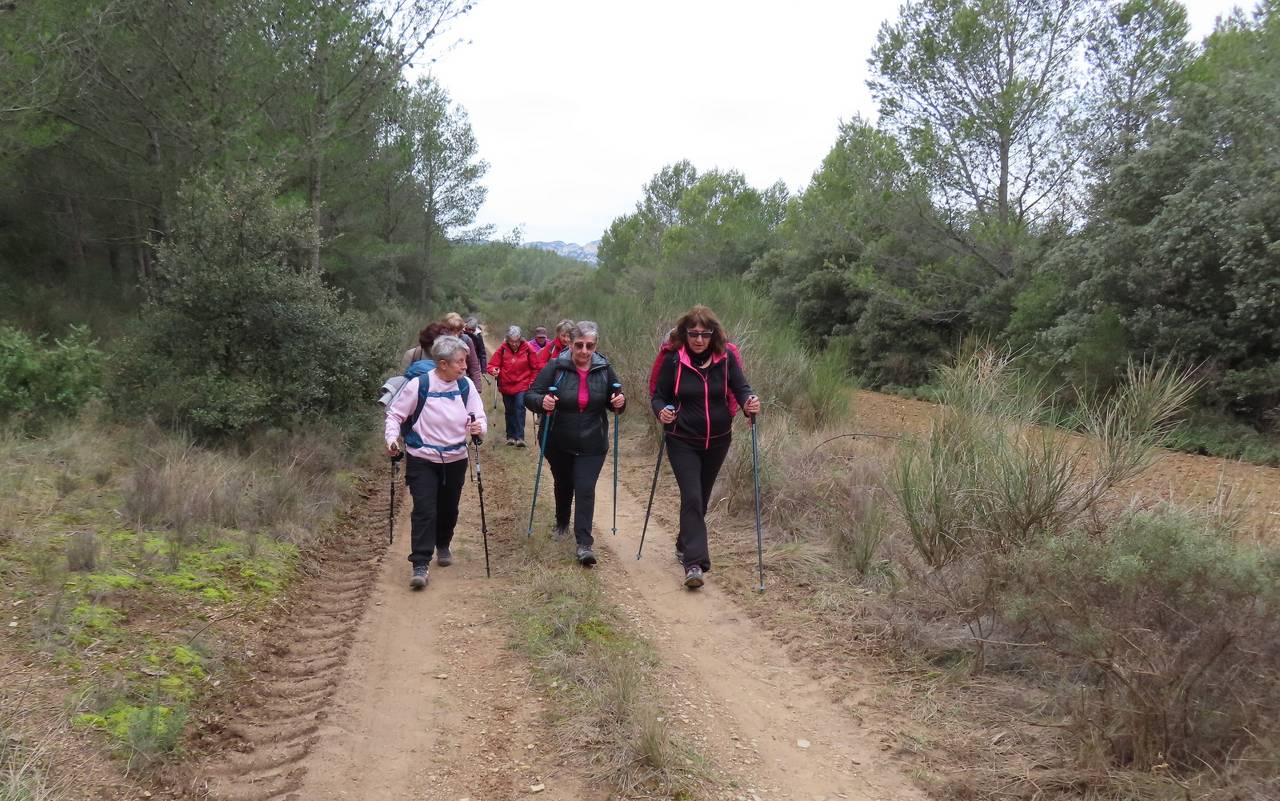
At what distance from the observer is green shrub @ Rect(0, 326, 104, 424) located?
26.3 feet

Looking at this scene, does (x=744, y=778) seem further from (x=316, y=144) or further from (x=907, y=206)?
(x=907, y=206)

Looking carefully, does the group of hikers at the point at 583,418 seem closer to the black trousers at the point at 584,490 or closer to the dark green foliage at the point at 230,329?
the black trousers at the point at 584,490

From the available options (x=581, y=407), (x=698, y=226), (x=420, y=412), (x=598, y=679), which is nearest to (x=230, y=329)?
(x=420, y=412)

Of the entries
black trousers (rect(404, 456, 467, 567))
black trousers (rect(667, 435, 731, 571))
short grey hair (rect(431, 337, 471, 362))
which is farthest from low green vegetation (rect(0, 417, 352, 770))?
black trousers (rect(667, 435, 731, 571))

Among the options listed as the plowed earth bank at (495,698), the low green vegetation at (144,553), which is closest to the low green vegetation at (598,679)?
the plowed earth bank at (495,698)

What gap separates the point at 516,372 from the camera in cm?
1120

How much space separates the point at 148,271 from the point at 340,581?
713 inches

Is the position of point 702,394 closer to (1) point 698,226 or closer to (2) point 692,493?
(2) point 692,493

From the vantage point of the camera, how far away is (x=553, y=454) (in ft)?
21.4

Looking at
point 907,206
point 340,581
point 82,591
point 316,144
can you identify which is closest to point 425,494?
point 340,581

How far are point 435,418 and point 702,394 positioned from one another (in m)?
2.07

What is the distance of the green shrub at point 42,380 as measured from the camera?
8008 mm

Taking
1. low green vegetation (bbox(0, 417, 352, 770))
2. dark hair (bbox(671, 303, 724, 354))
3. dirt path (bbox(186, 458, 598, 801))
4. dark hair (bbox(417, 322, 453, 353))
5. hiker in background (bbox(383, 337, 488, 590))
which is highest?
dark hair (bbox(671, 303, 724, 354))

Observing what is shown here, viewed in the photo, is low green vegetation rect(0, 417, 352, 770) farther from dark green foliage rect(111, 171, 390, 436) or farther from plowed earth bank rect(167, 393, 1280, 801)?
dark green foliage rect(111, 171, 390, 436)
